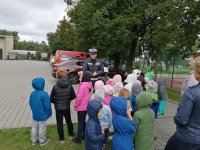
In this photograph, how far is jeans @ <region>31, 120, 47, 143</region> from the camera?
624 centimetres

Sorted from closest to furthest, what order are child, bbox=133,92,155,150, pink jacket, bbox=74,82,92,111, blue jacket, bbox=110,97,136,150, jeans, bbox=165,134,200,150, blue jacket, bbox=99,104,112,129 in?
jeans, bbox=165,134,200,150 → blue jacket, bbox=110,97,136,150 → child, bbox=133,92,155,150 → blue jacket, bbox=99,104,112,129 → pink jacket, bbox=74,82,92,111

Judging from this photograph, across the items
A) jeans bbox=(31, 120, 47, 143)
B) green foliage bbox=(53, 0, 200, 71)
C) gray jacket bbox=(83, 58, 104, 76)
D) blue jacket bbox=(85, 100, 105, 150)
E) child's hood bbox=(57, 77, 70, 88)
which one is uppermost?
green foliage bbox=(53, 0, 200, 71)

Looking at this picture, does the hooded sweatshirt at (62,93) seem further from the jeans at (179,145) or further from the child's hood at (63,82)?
the jeans at (179,145)

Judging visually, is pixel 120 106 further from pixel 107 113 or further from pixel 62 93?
pixel 62 93

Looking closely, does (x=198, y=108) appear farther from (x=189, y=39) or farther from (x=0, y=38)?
(x=0, y=38)

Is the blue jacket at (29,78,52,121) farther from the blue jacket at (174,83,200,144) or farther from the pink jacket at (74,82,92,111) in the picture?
the blue jacket at (174,83,200,144)

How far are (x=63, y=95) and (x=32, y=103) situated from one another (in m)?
0.64

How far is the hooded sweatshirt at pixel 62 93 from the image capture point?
619 centimetres

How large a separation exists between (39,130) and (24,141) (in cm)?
49

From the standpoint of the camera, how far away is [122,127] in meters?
4.56

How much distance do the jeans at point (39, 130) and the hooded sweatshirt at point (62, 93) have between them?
0.46m

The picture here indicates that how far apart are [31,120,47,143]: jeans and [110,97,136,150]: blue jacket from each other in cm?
213

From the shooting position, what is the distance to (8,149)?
19.7 feet

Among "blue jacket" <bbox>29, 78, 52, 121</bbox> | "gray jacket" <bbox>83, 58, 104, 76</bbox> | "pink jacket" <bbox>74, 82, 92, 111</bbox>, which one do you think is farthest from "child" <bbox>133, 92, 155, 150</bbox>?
"gray jacket" <bbox>83, 58, 104, 76</bbox>
